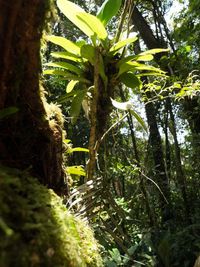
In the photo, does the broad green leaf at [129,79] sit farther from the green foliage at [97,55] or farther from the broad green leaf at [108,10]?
the broad green leaf at [108,10]

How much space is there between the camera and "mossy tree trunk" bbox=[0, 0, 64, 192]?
714 millimetres

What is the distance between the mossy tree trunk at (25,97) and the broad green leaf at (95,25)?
451 millimetres

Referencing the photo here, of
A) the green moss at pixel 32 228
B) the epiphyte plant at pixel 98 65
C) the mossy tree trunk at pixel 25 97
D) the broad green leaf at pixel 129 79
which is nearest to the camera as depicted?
the green moss at pixel 32 228

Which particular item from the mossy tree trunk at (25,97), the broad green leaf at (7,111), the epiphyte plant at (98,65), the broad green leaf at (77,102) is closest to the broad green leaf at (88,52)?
the epiphyte plant at (98,65)

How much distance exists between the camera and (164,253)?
3320 millimetres

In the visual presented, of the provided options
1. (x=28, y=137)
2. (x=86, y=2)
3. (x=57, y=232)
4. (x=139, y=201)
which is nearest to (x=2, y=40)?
(x=28, y=137)

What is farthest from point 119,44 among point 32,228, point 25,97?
point 32,228

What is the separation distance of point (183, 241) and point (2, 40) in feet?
11.2

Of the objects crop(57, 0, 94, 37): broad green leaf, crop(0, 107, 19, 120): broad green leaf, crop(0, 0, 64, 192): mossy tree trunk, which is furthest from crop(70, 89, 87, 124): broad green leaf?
crop(0, 107, 19, 120): broad green leaf

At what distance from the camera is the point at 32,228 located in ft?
1.74

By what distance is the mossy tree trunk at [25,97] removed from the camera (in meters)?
0.71

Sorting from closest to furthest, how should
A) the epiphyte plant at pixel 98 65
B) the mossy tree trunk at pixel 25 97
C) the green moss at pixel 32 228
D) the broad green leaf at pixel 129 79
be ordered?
the green moss at pixel 32 228 < the mossy tree trunk at pixel 25 97 < the epiphyte plant at pixel 98 65 < the broad green leaf at pixel 129 79

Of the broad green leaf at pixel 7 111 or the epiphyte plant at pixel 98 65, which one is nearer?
the broad green leaf at pixel 7 111

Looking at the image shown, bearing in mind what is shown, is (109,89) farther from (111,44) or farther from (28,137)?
(28,137)
